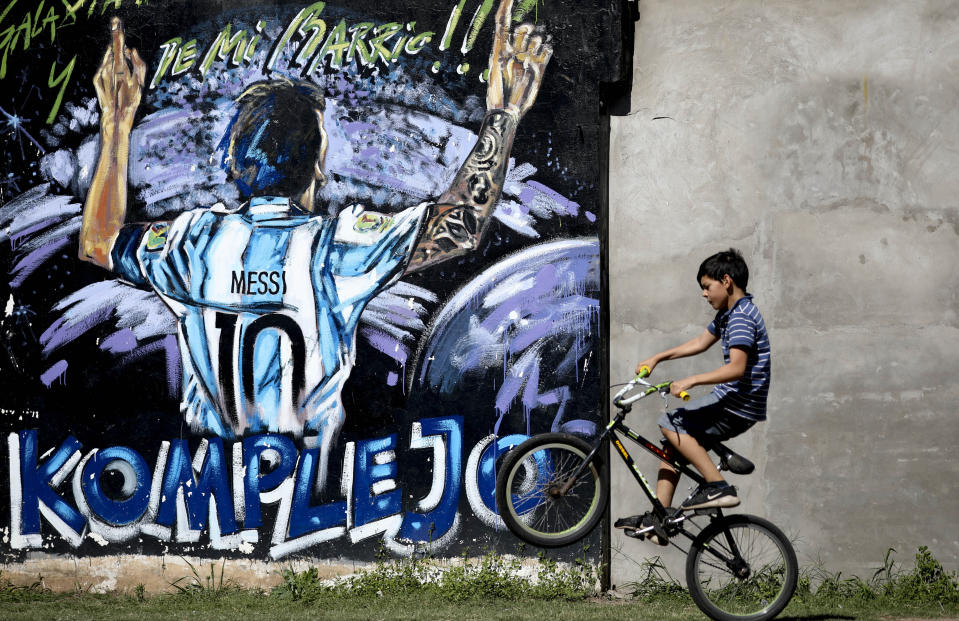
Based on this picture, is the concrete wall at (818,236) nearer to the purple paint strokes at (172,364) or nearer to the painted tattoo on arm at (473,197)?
the painted tattoo on arm at (473,197)

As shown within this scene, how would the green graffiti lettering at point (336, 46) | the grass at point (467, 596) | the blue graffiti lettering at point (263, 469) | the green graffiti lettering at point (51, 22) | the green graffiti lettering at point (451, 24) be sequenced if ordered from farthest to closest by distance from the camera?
1. the green graffiti lettering at point (51, 22)
2. the green graffiti lettering at point (336, 46)
3. the green graffiti lettering at point (451, 24)
4. the blue graffiti lettering at point (263, 469)
5. the grass at point (467, 596)

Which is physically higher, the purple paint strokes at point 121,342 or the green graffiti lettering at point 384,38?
the green graffiti lettering at point 384,38

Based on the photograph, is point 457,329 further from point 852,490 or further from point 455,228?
point 852,490

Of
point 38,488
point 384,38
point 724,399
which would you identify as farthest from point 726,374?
point 38,488

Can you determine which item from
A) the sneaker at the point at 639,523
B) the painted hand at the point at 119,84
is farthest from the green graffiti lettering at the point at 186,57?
the sneaker at the point at 639,523

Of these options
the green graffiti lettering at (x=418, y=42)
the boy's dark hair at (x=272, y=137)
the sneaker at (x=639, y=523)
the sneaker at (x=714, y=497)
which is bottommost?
the sneaker at (x=639, y=523)

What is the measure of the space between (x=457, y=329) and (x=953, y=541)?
396cm

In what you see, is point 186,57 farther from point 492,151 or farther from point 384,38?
point 492,151

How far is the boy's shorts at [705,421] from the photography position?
540cm

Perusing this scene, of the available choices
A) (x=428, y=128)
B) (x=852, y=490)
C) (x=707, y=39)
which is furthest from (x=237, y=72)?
(x=852, y=490)

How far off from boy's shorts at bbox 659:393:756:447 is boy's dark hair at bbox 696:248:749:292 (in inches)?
27.8

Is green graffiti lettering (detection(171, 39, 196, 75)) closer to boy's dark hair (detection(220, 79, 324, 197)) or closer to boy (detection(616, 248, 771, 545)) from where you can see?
boy's dark hair (detection(220, 79, 324, 197))

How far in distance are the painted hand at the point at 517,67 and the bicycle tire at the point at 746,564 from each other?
3426mm

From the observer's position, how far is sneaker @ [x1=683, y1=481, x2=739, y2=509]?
17.3 feet
